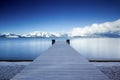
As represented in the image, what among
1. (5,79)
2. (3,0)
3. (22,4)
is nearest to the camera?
(5,79)

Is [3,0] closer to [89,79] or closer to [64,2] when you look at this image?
[64,2]

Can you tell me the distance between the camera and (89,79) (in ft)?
7.29

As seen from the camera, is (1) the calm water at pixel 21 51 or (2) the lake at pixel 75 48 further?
(1) the calm water at pixel 21 51

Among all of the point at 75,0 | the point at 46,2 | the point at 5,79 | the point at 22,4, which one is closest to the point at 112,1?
the point at 75,0

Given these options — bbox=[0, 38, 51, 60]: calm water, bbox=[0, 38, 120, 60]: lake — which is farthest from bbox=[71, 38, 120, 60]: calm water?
bbox=[0, 38, 51, 60]: calm water

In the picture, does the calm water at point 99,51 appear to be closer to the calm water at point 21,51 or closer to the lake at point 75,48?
the lake at point 75,48

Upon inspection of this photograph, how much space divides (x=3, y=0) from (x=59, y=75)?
2098cm

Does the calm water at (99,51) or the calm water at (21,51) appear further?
the calm water at (21,51)

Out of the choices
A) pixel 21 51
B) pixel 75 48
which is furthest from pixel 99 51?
pixel 21 51

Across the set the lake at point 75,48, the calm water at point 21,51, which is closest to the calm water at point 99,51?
the lake at point 75,48

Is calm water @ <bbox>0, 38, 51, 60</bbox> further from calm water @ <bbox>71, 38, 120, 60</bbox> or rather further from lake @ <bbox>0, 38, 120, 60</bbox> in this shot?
calm water @ <bbox>71, 38, 120, 60</bbox>

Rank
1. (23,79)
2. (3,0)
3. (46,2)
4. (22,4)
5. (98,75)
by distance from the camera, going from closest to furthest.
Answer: (23,79), (98,75), (46,2), (22,4), (3,0)

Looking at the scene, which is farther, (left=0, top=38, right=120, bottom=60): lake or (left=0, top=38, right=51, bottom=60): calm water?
(left=0, top=38, right=51, bottom=60): calm water

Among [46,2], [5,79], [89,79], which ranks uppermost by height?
[46,2]
